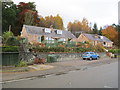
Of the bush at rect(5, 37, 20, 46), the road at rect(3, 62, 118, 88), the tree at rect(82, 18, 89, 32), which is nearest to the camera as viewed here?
the road at rect(3, 62, 118, 88)

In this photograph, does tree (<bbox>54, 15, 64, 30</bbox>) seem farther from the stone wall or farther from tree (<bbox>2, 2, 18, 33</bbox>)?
the stone wall

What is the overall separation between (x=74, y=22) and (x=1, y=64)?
71.6 m

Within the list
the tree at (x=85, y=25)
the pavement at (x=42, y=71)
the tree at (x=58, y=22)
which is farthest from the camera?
the tree at (x=85, y=25)

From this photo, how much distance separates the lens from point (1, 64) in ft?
42.6

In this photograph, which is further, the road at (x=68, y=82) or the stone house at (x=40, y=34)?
the stone house at (x=40, y=34)

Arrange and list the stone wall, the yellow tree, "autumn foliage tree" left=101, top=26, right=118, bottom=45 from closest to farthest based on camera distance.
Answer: the stone wall
"autumn foliage tree" left=101, top=26, right=118, bottom=45
the yellow tree

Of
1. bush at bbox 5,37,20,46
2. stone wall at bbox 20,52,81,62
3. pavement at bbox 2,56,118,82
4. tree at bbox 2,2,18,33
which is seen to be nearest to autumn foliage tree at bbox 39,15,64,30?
tree at bbox 2,2,18,33

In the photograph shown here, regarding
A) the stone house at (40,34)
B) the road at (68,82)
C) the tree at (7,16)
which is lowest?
the road at (68,82)

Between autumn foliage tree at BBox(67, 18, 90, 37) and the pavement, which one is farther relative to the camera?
autumn foliage tree at BBox(67, 18, 90, 37)

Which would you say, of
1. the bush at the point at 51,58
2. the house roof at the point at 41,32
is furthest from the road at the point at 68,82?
the house roof at the point at 41,32

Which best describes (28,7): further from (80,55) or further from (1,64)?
(1,64)

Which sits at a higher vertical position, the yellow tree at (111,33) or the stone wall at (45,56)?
the yellow tree at (111,33)

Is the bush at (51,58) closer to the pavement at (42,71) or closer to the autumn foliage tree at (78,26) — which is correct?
the pavement at (42,71)

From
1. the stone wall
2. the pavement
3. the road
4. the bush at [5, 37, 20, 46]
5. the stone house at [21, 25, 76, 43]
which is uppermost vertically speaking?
the stone house at [21, 25, 76, 43]
